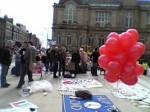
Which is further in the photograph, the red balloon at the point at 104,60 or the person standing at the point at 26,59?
the person standing at the point at 26,59

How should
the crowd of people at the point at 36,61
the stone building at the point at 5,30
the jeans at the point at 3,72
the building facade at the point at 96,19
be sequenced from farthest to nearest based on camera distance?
1. the stone building at the point at 5,30
2. the building facade at the point at 96,19
3. the crowd of people at the point at 36,61
4. the jeans at the point at 3,72

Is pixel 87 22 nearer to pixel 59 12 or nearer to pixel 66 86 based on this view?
pixel 59 12

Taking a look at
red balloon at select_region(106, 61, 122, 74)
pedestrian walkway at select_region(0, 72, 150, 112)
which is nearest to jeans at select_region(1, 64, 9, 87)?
pedestrian walkway at select_region(0, 72, 150, 112)

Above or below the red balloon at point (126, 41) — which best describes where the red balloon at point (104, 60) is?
below

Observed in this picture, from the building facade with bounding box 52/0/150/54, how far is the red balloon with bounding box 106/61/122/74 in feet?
224

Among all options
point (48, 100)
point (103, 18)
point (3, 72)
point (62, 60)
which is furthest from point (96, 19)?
point (48, 100)

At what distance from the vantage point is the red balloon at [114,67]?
37.7 feet

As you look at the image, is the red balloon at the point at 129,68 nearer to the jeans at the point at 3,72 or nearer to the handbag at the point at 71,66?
the jeans at the point at 3,72

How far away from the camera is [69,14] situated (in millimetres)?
81562

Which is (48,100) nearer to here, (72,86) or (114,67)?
(114,67)

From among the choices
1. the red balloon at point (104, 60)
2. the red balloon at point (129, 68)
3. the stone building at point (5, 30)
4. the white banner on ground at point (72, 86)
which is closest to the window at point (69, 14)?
the stone building at point (5, 30)

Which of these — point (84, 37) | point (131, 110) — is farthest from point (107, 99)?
point (84, 37)

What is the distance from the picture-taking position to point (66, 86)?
1878 centimetres

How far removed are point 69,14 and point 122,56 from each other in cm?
7037
